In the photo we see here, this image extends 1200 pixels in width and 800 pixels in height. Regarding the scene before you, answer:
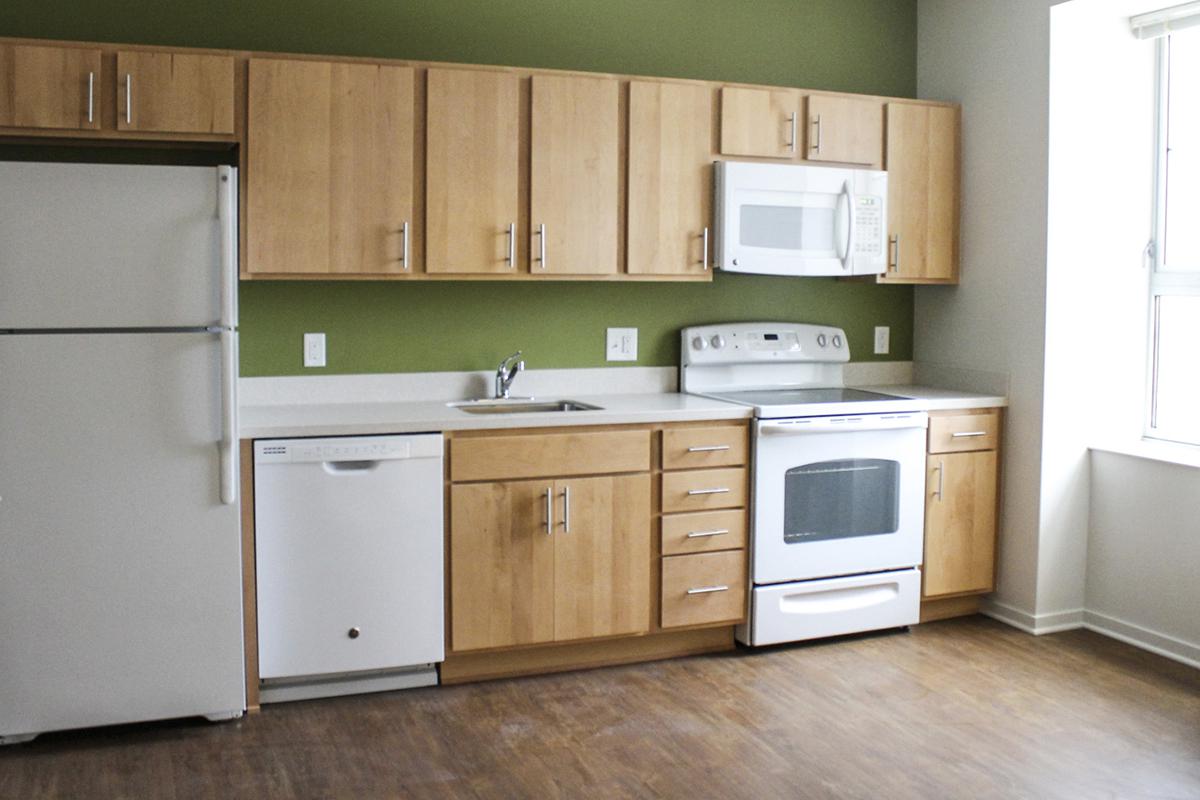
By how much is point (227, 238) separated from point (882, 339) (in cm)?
268

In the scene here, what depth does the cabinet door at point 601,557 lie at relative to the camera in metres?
3.60

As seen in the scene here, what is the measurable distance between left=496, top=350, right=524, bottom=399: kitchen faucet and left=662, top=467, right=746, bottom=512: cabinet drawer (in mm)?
649

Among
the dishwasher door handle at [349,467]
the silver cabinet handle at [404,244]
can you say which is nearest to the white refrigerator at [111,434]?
the dishwasher door handle at [349,467]

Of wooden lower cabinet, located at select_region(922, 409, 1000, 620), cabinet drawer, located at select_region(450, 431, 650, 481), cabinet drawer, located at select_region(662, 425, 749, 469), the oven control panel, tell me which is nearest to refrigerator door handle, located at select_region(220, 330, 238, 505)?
cabinet drawer, located at select_region(450, 431, 650, 481)

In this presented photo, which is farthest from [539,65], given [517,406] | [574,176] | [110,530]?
[110,530]

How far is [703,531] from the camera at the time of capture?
12.4ft

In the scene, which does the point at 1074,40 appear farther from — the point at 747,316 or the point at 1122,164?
the point at 747,316

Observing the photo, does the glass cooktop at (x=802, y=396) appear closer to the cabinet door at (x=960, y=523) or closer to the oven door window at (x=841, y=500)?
the oven door window at (x=841, y=500)

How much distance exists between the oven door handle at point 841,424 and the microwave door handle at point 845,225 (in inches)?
23.1

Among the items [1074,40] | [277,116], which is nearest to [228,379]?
[277,116]

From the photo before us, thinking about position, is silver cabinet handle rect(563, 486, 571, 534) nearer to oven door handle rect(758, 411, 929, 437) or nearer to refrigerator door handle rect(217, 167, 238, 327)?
oven door handle rect(758, 411, 929, 437)

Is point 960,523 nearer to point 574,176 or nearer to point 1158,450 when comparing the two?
point 1158,450

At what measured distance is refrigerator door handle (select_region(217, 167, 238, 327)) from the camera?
9.82ft

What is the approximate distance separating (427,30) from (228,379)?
1.51 m
